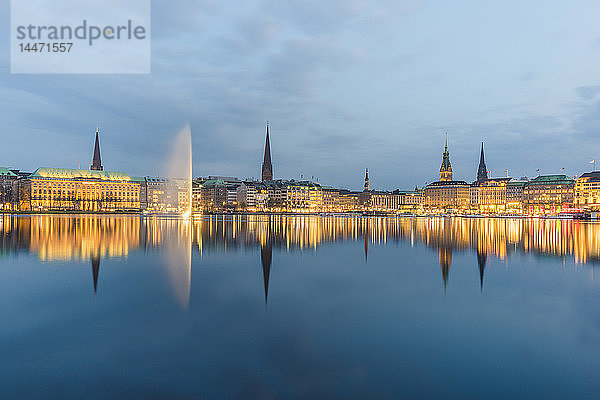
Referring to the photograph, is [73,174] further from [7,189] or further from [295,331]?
[295,331]

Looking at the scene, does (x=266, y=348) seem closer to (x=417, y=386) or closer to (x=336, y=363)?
(x=336, y=363)

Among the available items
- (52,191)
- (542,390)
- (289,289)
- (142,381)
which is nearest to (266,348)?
(142,381)

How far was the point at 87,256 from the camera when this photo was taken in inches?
1008

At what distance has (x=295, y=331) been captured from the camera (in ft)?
38.5

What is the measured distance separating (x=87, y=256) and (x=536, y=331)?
2287 cm

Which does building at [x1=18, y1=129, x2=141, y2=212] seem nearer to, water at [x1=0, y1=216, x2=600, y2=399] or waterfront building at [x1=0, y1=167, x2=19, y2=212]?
waterfront building at [x1=0, y1=167, x2=19, y2=212]

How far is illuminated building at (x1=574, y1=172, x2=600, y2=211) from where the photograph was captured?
176625 millimetres

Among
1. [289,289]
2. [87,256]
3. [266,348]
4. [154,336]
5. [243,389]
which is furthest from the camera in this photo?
[87,256]

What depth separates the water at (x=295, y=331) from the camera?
8.45 m

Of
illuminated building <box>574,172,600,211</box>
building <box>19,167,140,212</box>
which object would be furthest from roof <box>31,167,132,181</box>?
illuminated building <box>574,172,600,211</box>

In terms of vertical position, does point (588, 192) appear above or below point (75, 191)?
below

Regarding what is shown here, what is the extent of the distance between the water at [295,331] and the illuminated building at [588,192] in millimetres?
183928

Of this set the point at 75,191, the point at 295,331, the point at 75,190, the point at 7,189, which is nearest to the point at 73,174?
the point at 75,190

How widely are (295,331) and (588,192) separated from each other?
211483mm
